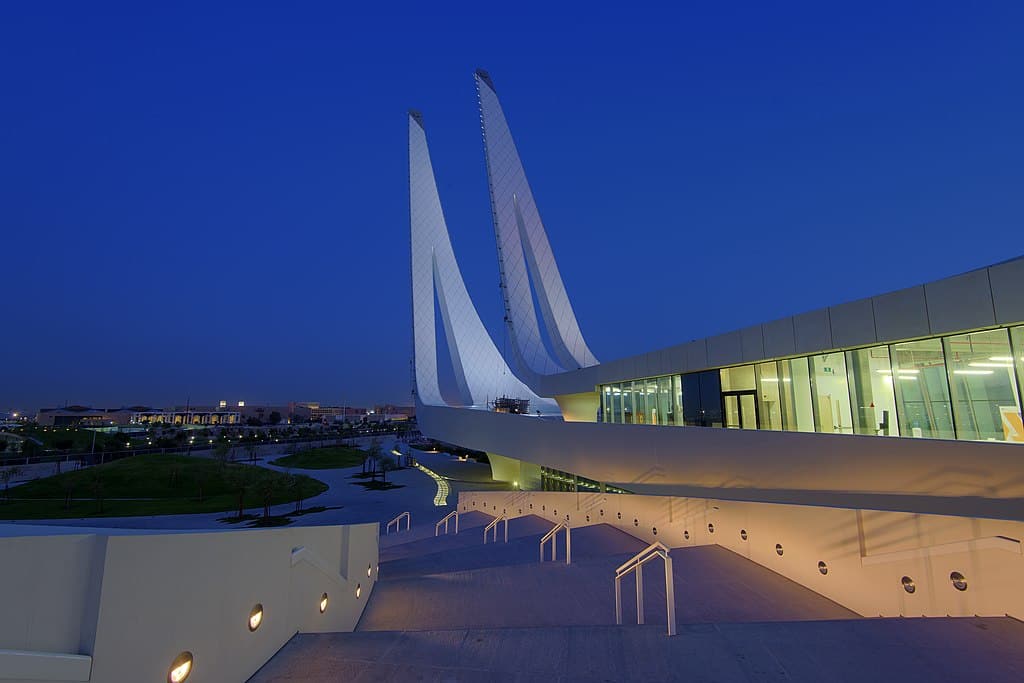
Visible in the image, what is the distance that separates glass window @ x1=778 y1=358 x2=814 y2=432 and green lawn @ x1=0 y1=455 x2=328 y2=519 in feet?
63.2

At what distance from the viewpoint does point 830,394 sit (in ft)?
28.3

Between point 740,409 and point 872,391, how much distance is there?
276cm

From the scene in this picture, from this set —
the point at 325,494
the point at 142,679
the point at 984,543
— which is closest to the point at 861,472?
the point at 984,543

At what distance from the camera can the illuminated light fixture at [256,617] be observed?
123 inches

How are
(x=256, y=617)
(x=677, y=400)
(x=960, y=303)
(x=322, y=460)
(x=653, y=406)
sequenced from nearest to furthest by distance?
(x=256, y=617) < (x=960, y=303) < (x=677, y=400) < (x=653, y=406) < (x=322, y=460)

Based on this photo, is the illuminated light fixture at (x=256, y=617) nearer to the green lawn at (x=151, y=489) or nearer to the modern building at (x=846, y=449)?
the modern building at (x=846, y=449)

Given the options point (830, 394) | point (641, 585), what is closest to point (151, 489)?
point (641, 585)

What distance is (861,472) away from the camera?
716 cm

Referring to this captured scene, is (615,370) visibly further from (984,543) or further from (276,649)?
(276,649)

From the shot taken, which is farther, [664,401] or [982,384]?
[664,401]

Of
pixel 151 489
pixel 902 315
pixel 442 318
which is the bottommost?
pixel 151 489

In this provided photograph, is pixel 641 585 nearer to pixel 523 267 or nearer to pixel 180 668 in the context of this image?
pixel 180 668

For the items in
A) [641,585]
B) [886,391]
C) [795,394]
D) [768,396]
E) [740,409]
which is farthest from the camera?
[740,409]

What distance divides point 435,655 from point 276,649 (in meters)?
1.08
